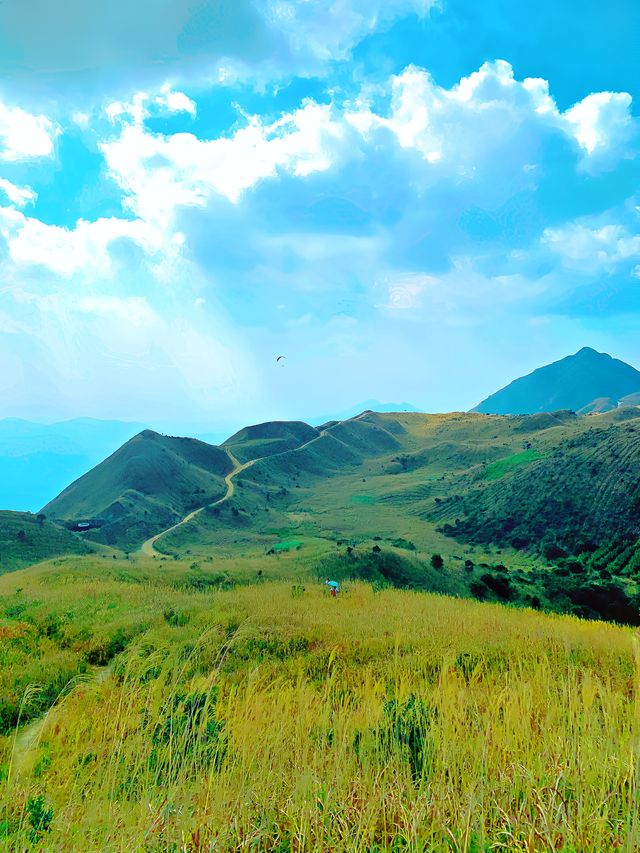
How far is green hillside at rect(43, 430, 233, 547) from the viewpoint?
97.6 meters

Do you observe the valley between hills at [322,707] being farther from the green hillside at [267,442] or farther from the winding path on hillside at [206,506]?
the green hillside at [267,442]

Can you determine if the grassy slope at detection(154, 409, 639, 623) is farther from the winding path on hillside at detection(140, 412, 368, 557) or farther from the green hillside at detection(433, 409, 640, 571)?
the winding path on hillside at detection(140, 412, 368, 557)

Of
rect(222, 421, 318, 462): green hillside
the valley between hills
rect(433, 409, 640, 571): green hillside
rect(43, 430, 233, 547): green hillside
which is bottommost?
rect(433, 409, 640, 571): green hillside

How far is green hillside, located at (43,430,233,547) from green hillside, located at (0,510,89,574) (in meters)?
14.6

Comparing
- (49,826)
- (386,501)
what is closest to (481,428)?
(386,501)

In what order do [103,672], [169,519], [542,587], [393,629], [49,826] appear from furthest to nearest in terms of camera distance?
[169,519]
[542,587]
[393,629]
[103,672]
[49,826]

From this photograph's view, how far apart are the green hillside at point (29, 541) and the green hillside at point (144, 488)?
14.6 m

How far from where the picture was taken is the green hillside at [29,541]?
6469cm

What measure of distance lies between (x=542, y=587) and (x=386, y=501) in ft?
216

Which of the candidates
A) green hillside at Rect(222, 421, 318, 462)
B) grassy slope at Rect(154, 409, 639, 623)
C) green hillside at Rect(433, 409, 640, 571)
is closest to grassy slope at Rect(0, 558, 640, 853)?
grassy slope at Rect(154, 409, 639, 623)

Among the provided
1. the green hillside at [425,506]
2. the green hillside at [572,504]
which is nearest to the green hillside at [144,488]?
the green hillside at [425,506]

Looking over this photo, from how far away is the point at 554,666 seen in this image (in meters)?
11.8

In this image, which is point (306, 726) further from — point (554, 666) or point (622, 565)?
point (622, 565)

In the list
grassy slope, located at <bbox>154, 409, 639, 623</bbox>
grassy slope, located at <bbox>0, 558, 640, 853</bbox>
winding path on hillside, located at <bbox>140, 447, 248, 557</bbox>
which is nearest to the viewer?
grassy slope, located at <bbox>0, 558, 640, 853</bbox>
